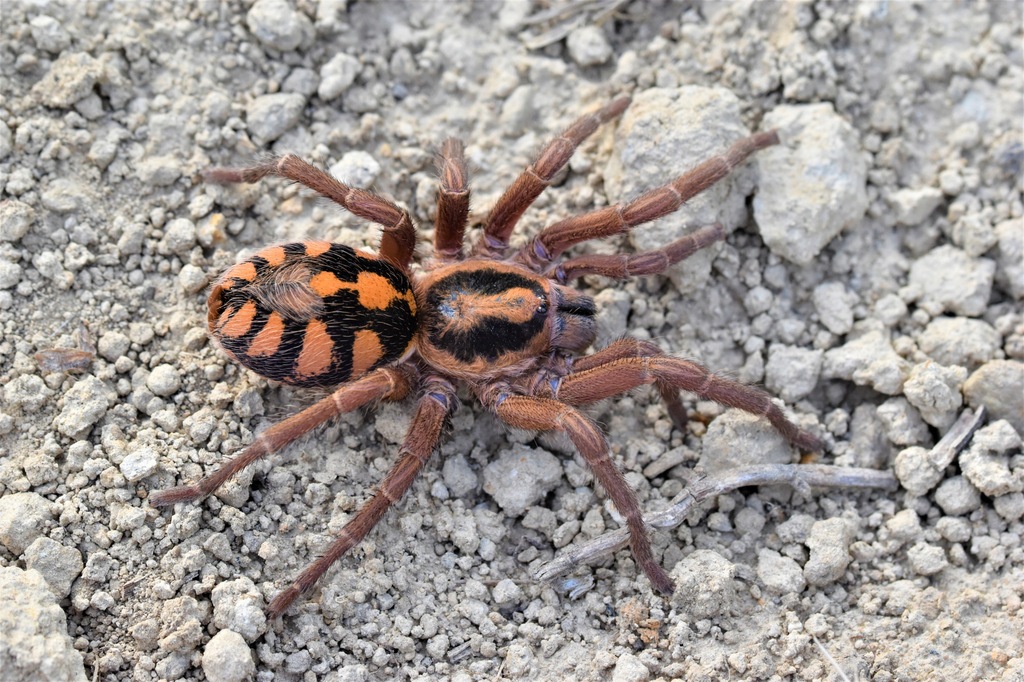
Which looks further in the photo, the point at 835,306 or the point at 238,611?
the point at 835,306

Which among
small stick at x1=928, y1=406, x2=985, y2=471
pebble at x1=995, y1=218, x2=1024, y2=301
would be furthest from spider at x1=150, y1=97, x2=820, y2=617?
pebble at x1=995, y1=218, x2=1024, y2=301

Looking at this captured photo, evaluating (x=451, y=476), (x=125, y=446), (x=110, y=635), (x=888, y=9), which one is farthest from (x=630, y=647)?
(x=888, y=9)

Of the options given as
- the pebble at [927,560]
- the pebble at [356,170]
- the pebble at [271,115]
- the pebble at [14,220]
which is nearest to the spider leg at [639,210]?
the pebble at [356,170]

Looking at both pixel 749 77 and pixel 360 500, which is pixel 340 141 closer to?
pixel 360 500

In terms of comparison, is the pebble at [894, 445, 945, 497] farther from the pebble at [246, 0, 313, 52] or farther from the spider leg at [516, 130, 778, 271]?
the pebble at [246, 0, 313, 52]

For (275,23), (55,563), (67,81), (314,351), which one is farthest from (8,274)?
(275,23)

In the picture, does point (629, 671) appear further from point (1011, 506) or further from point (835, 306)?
point (835, 306)
